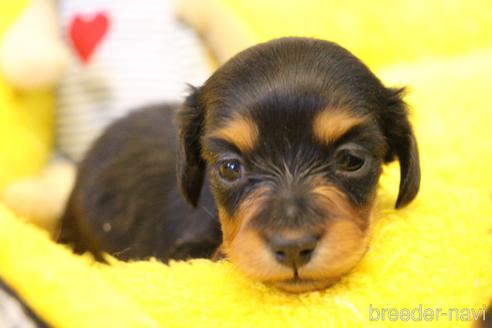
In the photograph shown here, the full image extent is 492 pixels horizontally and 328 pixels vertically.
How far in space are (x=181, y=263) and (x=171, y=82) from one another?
5.51 ft

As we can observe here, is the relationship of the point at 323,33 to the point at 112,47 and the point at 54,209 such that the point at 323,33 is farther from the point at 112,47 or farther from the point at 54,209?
the point at 54,209

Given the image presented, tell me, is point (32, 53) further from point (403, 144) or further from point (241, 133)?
point (403, 144)

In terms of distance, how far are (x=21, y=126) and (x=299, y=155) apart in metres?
1.89

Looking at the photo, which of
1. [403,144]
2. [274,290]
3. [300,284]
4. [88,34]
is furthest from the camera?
[88,34]

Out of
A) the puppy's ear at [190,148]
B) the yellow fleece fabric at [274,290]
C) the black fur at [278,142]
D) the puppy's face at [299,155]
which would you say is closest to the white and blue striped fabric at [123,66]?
the black fur at [278,142]

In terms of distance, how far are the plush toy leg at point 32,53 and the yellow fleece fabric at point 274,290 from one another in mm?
1320

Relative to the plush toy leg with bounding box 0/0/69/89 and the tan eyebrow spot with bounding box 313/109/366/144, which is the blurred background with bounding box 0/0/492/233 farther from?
the tan eyebrow spot with bounding box 313/109/366/144

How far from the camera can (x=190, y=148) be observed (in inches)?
90.0

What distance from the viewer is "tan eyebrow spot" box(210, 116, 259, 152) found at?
1.88 m

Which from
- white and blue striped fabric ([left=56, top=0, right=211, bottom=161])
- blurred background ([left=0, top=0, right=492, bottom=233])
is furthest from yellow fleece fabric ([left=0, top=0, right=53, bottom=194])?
white and blue striped fabric ([left=56, top=0, right=211, bottom=161])

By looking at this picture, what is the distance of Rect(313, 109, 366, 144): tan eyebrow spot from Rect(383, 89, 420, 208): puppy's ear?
255 mm

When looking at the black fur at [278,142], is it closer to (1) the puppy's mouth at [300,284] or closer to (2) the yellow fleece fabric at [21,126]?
(1) the puppy's mouth at [300,284]

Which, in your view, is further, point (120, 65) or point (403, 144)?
point (120, 65)

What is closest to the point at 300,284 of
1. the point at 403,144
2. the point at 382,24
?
the point at 403,144
